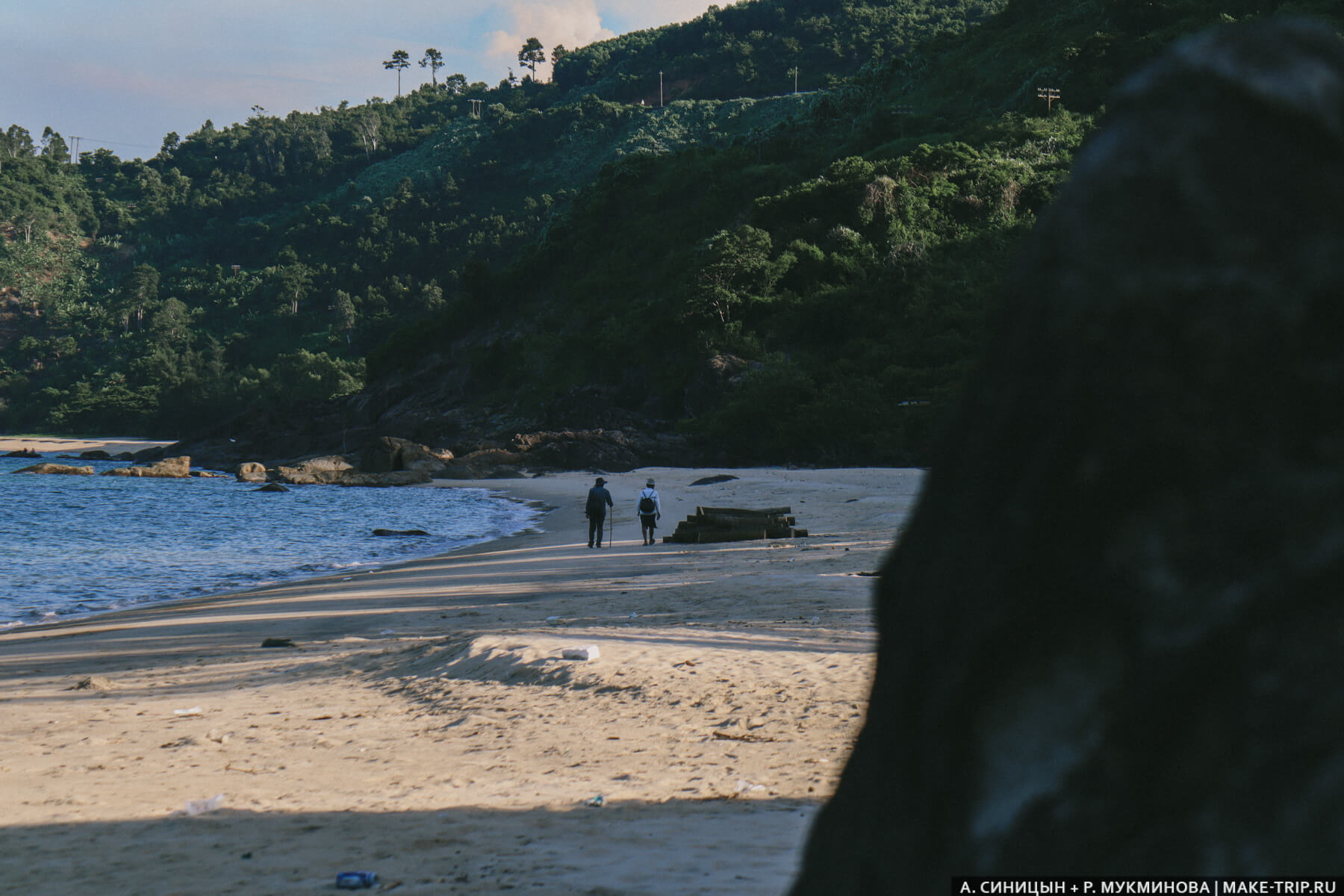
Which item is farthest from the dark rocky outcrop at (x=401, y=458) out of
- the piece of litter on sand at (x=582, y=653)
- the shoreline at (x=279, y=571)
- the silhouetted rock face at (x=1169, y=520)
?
the silhouetted rock face at (x=1169, y=520)

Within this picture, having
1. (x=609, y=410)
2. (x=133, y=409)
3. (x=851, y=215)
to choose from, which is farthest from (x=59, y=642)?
(x=133, y=409)

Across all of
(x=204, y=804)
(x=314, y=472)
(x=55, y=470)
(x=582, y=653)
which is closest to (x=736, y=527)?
(x=582, y=653)

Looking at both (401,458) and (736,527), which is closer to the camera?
(736,527)

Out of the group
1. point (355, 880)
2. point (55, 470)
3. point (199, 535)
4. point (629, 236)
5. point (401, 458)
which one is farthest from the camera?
point (629, 236)

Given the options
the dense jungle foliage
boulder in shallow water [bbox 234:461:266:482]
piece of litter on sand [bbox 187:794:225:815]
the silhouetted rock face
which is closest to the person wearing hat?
piece of litter on sand [bbox 187:794:225:815]

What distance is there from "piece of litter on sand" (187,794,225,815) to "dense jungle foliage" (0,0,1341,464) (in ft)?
105

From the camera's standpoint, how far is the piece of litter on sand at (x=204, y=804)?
14.8 feet

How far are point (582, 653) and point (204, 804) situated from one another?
286 centimetres

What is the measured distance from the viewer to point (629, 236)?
6081 centimetres

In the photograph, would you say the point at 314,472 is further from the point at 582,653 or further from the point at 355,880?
the point at 355,880

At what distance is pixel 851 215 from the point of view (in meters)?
50.4

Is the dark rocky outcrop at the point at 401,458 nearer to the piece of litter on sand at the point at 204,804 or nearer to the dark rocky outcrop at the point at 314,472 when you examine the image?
the dark rocky outcrop at the point at 314,472

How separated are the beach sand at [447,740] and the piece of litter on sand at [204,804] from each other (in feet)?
0.07

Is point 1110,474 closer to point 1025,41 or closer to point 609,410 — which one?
point 609,410
